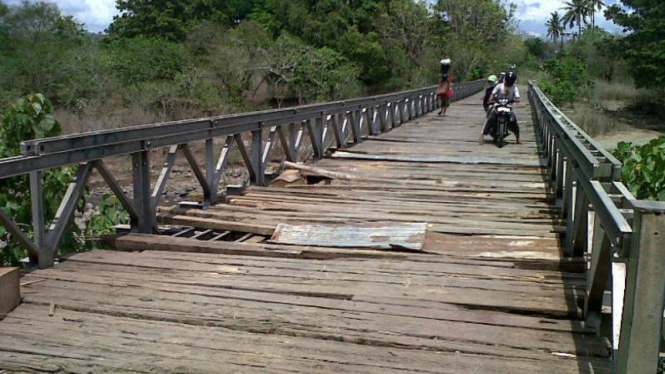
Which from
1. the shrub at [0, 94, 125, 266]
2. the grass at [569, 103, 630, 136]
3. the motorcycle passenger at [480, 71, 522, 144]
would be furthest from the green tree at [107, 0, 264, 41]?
the shrub at [0, 94, 125, 266]

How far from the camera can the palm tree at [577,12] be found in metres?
116

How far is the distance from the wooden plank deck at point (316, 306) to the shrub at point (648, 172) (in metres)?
0.94

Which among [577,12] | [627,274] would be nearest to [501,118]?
[627,274]

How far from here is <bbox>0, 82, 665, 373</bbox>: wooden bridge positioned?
11.5ft

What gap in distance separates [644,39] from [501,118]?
40460mm

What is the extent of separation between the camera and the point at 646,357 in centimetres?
274

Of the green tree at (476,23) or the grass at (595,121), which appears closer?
the grass at (595,121)

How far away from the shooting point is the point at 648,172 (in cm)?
702

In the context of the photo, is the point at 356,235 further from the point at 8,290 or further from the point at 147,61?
the point at 147,61

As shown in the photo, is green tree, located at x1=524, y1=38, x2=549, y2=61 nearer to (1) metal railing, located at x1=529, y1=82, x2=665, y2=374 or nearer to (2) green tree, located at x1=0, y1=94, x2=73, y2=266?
(2) green tree, located at x1=0, y1=94, x2=73, y2=266

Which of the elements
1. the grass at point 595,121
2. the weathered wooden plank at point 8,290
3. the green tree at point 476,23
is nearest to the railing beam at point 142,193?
the weathered wooden plank at point 8,290

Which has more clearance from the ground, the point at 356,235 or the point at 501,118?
the point at 501,118

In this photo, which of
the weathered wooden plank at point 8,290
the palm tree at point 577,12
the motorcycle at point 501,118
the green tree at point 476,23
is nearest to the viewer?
the weathered wooden plank at point 8,290

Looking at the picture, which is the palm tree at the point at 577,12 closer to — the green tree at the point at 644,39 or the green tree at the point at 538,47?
the green tree at the point at 538,47
